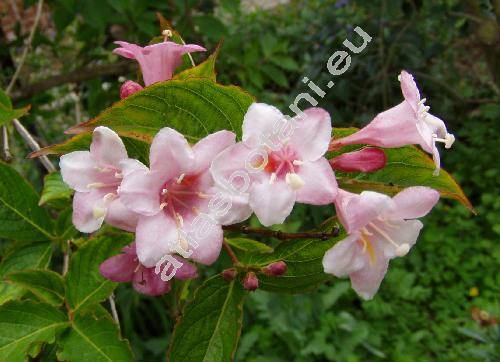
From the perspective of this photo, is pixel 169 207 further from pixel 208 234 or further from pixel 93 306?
pixel 93 306

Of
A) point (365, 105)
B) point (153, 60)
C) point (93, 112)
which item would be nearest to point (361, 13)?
A: point (365, 105)

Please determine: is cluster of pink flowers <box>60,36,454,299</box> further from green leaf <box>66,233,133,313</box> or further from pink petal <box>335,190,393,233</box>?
green leaf <box>66,233,133,313</box>

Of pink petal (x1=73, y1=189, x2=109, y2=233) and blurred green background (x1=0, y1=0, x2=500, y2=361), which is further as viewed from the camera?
blurred green background (x1=0, y1=0, x2=500, y2=361)

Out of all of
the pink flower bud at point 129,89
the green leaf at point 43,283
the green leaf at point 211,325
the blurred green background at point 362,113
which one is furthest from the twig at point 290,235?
the blurred green background at point 362,113

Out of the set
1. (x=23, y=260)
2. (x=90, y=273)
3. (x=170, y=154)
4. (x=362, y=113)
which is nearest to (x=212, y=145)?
(x=170, y=154)

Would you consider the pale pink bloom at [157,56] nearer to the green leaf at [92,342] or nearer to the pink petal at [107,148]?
the pink petal at [107,148]

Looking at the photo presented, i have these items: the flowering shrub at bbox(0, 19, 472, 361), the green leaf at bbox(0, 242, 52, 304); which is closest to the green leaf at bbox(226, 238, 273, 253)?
the flowering shrub at bbox(0, 19, 472, 361)
